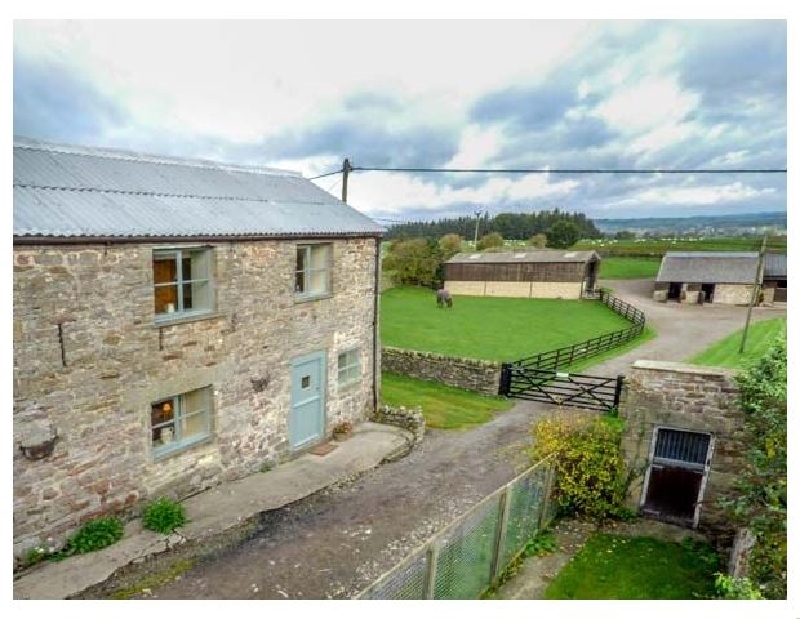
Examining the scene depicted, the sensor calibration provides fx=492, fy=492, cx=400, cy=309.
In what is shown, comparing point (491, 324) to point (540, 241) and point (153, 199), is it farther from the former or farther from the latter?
point (540, 241)

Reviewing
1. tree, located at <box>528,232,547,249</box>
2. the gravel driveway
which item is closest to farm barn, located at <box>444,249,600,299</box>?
tree, located at <box>528,232,547,249</box>

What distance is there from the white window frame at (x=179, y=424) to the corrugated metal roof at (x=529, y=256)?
120 ft

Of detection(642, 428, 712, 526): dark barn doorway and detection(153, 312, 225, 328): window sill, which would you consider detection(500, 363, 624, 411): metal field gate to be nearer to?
detection(642, 428, 712, 526): dark barn doorway

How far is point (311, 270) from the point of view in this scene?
11.6 m

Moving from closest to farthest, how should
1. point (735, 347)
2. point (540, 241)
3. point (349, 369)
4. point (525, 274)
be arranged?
1. point (349, 369)
2. point (735, 347)
3. point (525, 274)
4. point (540, 241)

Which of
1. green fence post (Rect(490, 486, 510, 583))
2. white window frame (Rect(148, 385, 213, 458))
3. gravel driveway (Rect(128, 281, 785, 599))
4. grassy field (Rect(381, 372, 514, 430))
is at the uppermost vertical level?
white window frame (Rect(148, 385, 213, 458))

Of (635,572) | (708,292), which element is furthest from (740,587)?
(708,292)

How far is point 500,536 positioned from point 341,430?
20.1 feet

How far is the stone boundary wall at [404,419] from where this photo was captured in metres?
13.4

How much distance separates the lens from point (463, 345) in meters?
24.1

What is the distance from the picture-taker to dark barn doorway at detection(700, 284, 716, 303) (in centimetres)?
3628

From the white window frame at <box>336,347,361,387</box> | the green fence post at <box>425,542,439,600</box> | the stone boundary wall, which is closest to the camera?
the green fence post at <box>425,542,439,600</box>

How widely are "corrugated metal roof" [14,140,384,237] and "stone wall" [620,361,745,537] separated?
24.0 ft
